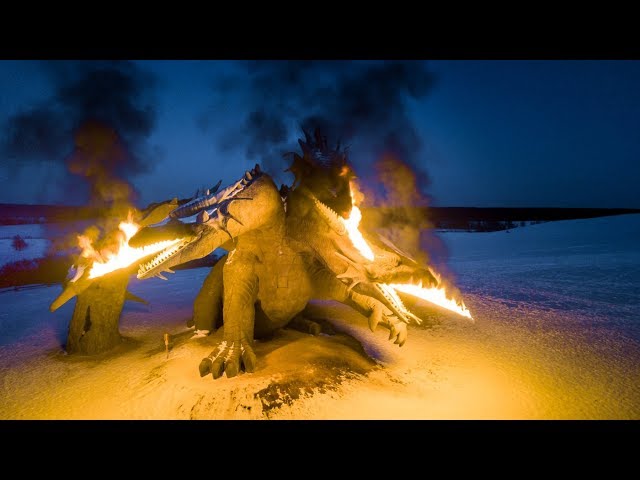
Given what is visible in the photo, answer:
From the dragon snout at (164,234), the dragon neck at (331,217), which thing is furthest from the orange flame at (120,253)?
the dragon neck at (331,217)

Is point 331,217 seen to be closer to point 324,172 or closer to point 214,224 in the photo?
point 324,172

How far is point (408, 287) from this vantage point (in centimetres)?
273

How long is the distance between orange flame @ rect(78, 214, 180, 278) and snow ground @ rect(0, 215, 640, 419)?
103 centimetres

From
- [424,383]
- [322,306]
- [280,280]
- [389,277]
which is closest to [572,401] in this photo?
A: [424,383]

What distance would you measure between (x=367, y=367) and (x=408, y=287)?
1041 millimetres

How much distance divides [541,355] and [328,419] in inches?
102

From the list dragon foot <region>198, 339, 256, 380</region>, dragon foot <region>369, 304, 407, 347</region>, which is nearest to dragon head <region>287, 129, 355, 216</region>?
dragon foot <region>369, 304, 407, 347</region>

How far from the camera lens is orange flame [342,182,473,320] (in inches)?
99.4

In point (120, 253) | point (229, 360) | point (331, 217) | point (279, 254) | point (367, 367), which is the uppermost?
point (331, 217)

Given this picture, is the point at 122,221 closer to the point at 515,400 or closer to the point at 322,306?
the point at 322,306

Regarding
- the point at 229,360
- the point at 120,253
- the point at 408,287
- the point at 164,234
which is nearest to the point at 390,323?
the point at 408,287

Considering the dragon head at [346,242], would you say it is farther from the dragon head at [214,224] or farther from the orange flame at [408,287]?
the dragon head at [214,224]

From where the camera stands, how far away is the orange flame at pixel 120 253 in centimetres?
290

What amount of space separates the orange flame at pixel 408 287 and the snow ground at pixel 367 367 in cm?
77
